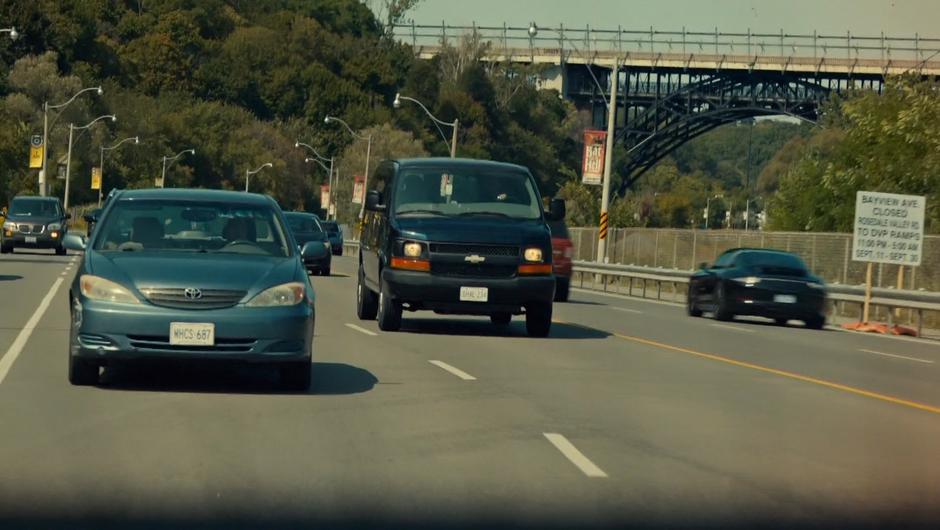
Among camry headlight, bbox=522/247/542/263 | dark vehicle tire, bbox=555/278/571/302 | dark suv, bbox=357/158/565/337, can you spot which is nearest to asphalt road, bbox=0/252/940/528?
dark suv, bbox=357/158/565/337

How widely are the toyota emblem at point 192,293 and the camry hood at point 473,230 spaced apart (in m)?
8.44

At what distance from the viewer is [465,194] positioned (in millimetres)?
22328

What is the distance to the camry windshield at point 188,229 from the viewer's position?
14.1 metres

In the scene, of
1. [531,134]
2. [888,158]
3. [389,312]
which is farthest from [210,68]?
[389,312]

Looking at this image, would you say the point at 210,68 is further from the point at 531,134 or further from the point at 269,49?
the point at 531,134

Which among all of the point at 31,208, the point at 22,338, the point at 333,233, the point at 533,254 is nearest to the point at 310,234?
the point at 31,208

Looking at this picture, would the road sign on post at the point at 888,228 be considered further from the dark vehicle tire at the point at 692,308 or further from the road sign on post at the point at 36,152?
the road sign on post at the point at 36,152

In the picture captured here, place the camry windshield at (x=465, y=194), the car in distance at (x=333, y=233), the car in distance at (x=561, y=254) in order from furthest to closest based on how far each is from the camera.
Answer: the car in distance at (x=333, y=233) < the car in distance at (x=561, y=254) < the camry windshield at (x=465, y=194)

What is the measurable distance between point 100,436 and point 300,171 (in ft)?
448

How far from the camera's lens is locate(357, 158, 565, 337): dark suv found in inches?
837

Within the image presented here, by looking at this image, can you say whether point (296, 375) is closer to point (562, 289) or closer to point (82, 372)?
point (82, 372)

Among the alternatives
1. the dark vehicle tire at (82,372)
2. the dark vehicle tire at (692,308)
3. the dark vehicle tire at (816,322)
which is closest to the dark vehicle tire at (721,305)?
the dark vehicle tire at (692,308)

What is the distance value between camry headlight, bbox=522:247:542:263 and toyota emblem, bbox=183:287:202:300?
28.7 feet

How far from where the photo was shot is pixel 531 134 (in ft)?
456
